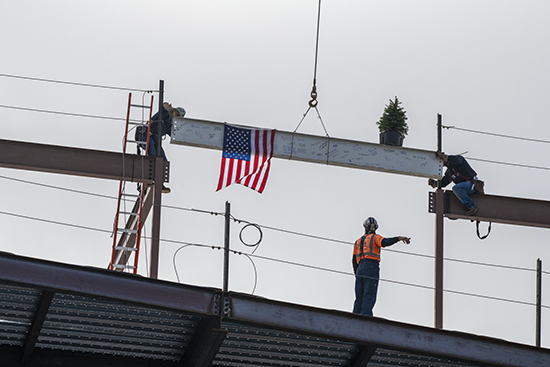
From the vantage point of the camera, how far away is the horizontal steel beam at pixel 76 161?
1392 centimetres

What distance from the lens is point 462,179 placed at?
592 inches

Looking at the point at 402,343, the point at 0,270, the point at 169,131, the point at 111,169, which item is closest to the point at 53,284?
Answer: the point at 0,270

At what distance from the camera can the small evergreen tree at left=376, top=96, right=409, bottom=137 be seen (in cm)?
1538

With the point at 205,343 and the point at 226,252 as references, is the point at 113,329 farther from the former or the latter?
the point at 226,252

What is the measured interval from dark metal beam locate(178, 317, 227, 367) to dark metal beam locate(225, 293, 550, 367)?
0.63 ft

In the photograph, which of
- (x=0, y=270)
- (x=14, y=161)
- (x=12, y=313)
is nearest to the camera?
(x=0, y=270)

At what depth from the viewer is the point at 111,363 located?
10.3m

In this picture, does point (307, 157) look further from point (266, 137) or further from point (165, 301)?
point (165, 301)

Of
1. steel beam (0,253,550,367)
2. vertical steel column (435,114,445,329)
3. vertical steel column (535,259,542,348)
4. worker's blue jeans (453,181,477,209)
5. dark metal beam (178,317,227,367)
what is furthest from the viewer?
worker's blue jeans (453,181,477,209)

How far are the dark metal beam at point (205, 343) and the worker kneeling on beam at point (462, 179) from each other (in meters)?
6.10

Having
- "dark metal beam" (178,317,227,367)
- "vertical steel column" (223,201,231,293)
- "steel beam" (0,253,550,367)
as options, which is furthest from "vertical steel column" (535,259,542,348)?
"dark metal beam" (178,317,227,367)

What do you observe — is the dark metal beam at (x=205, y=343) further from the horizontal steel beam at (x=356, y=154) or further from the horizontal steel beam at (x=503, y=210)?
the horizontal steel beam at (x=503, y=210)

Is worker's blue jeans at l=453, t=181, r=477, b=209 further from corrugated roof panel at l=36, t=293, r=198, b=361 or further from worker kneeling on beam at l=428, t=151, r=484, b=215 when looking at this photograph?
corrugated roof panel at l=36, t=293, r=198, b=361

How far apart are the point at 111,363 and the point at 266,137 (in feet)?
18.9
